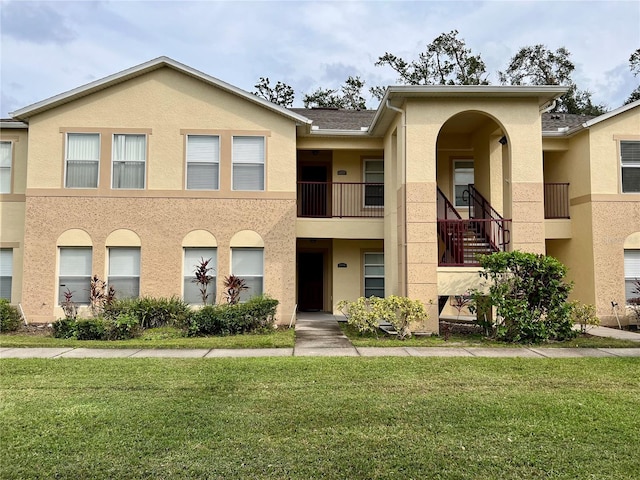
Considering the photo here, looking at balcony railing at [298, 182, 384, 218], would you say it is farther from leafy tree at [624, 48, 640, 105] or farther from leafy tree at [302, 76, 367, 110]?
leafy tree at [624, 48, 640, 105]

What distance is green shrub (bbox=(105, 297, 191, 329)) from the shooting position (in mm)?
10680

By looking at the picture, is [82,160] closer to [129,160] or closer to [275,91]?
[129,160]

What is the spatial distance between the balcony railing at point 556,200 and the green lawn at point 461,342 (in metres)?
4.97

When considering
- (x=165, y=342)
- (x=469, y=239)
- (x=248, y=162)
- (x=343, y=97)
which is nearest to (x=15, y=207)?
(x=248, y=162)

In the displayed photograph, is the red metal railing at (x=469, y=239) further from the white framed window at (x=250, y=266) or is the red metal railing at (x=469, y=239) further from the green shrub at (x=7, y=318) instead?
the green shrub at (x=7, y=318)

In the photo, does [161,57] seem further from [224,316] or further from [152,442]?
[152,442]

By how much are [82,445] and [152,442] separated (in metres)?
0.63

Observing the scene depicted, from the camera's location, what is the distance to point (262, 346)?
891 cm

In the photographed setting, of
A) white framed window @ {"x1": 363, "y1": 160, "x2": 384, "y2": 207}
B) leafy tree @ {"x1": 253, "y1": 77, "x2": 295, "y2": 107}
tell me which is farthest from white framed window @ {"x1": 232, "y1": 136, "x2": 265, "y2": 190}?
leafy tree @ {"x1": 253, "y1": 77, "x2": 295, "y2": 107}

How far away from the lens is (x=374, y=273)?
15141mm

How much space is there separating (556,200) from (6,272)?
55.8 feet

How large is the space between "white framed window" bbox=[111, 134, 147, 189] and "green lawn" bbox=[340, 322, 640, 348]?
7396 millimetres

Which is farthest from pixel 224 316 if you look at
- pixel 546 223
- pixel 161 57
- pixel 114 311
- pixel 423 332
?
pixel 546 223

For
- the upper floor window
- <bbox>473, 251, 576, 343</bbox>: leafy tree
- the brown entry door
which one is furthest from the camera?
the brown entry door
